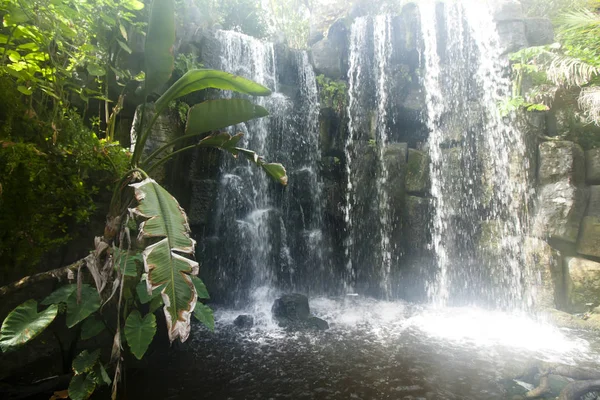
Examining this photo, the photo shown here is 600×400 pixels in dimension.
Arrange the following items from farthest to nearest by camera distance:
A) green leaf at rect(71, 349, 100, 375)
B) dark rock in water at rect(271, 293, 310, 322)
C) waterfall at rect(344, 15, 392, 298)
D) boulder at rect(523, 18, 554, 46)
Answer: boulder at rect(523, 18, 554, 46) → waterfall at rect(344, 15, 392, 298) → dark rock in water at rect(271, 293, 310, 322) → green leaf at rect(71, 349, 100, 375)

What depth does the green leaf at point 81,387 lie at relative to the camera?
2.84 m

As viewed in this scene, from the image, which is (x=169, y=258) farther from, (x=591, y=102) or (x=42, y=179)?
(x=591, y=102)

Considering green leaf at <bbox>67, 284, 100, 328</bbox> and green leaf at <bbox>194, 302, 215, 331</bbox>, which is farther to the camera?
green leaf at <bbox>194, 302, 215, 331</bbox>

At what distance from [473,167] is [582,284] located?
3.27 m

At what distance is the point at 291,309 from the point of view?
660 cm

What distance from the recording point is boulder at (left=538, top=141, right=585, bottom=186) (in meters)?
6.98

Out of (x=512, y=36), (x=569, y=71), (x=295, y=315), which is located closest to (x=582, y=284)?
(x=569, y=71)

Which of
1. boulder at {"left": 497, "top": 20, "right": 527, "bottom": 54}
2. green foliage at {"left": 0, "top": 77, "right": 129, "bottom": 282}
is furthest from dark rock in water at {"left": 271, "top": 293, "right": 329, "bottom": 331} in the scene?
boulder at {"left": 497, "top": 20, "right": 527, "bottom": 54}

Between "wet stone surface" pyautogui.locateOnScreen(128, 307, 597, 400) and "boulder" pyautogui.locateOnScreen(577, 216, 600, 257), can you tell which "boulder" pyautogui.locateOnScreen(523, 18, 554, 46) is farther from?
"wet stone surface" pyautogui.locateOnScreen(128, 307, 597, 400)

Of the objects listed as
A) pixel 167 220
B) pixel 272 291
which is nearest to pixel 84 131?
pixel 167 220

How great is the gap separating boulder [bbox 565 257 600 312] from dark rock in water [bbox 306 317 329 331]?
5.07 metres

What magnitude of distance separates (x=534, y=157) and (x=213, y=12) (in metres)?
10.2

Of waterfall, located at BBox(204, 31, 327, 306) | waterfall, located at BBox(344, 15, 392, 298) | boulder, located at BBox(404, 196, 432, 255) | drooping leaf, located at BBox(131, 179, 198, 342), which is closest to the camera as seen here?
drooping leaf, located at BBox(131, 179, 198, 342)

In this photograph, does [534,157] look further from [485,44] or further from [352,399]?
[352,399]
